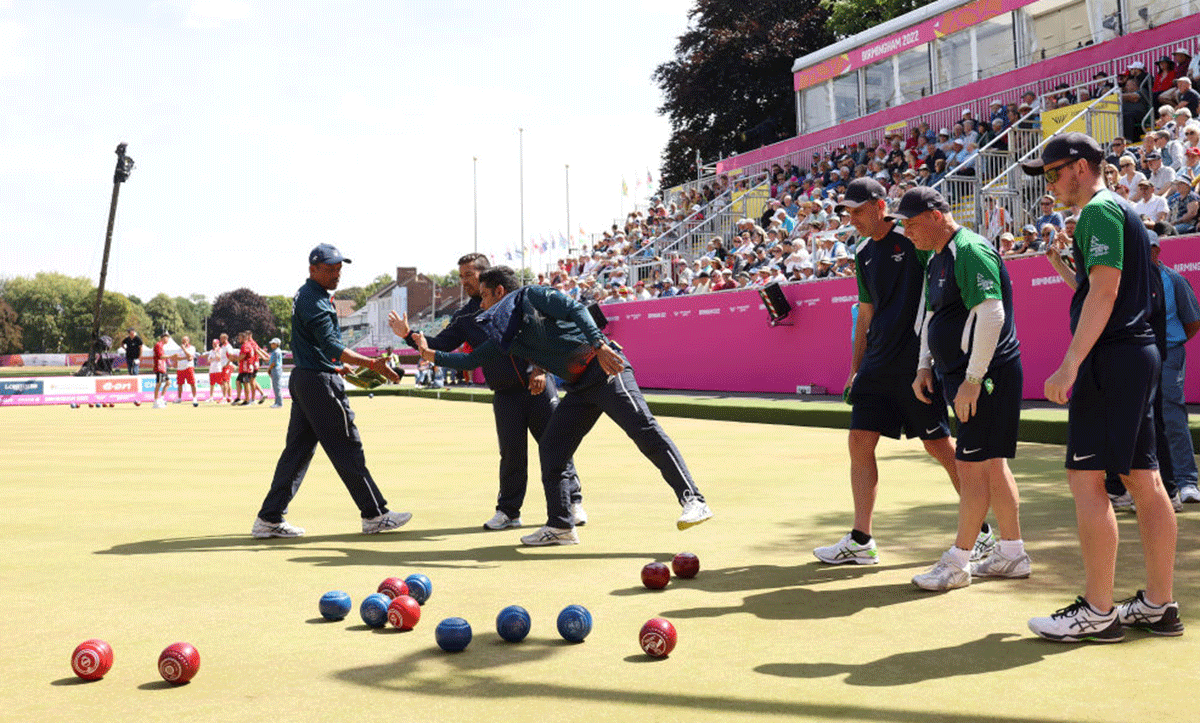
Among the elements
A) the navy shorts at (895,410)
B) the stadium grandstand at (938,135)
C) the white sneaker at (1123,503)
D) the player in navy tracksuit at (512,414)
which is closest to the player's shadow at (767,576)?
the navy shorts at (895,410)

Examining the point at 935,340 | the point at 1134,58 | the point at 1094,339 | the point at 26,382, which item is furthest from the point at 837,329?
the point at 26,382

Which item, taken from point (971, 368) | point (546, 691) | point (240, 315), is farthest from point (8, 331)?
point (546, 691)

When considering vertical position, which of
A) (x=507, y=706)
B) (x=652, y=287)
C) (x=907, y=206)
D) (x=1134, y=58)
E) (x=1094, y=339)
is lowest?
(x=507, y=706)

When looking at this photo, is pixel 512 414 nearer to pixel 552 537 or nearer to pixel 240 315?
pixel 552 537

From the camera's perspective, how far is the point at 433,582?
5.62 meters

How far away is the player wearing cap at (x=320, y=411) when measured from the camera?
7.19m

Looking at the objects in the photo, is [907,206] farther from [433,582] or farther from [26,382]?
[26,382]

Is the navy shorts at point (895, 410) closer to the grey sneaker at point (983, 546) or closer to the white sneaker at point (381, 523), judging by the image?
the grey sneaker at point (983, 546)

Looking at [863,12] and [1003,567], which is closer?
[1003,567]

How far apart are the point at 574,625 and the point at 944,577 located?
77.8 inches

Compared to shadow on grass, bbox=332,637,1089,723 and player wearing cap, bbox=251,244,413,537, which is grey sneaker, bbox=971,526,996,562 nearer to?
shadow on grass, bbox=332,637,1089,723

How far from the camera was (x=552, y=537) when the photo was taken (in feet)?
22.1

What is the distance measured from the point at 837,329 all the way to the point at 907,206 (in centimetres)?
1436

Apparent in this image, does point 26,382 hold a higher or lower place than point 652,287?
lower
